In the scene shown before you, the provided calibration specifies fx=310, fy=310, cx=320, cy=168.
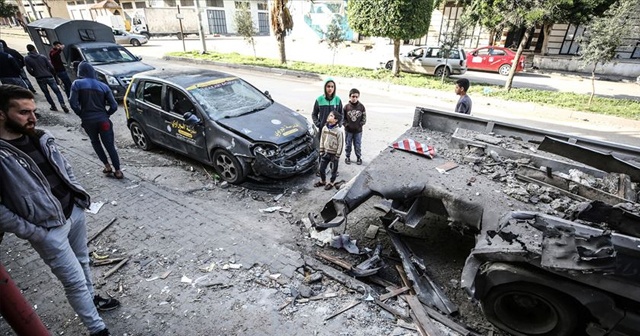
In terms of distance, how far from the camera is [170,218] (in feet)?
14.9

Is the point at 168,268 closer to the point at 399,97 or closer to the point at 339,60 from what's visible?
the point at 399,97

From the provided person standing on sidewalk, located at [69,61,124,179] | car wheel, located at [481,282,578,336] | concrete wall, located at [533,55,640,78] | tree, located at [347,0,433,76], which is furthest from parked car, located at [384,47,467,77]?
person standing on sidewalk, located at [69,61,124,179]

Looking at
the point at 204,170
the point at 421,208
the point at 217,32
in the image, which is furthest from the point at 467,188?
the point at 217,32

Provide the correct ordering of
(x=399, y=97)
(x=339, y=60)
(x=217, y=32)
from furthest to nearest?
(x=217, y=32) → (x=339, y=60) → (x=399, y=97)

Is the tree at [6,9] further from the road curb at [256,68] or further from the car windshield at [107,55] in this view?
the car windshield at [107,55]

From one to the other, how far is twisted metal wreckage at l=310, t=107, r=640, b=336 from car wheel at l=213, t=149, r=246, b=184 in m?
2.18

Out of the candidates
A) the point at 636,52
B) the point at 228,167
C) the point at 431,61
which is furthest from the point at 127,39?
the point at 636,52

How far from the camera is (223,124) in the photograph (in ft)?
17.3

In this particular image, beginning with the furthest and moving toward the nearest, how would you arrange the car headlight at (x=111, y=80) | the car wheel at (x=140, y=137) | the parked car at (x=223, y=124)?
the car headlight at (x=111, y=80)
the car wheel at (x=140, y=137)
the parked car at (x=223, y=124)

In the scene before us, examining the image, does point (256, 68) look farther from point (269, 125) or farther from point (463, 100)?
point (463, 100)

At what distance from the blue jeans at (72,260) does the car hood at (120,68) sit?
8.93 metres

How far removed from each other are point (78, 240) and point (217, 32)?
4157 centimetres

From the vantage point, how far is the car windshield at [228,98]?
553cm

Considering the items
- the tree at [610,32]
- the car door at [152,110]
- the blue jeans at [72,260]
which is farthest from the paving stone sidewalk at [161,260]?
the tree at [610,32]
